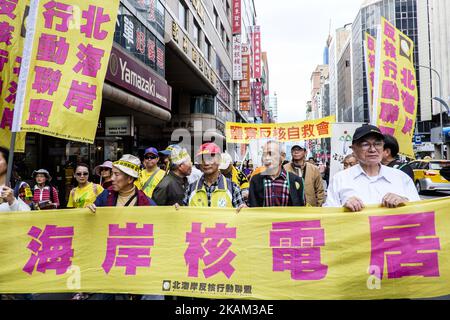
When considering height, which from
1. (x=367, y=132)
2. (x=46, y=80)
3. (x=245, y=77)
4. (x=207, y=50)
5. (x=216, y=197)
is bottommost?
(x=216, y=197)

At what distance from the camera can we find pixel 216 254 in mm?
2984

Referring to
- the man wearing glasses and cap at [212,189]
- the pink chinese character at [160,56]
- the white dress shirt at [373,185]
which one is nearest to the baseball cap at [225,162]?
the man wearing glasses and cap at [212,189]

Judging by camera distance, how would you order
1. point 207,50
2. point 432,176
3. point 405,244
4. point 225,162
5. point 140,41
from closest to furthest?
point 405,244, point 225,162, point 140,41, point 432,176, point 207,50

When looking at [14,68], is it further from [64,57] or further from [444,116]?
[444,116]

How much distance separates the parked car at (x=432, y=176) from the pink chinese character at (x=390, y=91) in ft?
35.2

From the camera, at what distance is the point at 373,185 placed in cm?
289

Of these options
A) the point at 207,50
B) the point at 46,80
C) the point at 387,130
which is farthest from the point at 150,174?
the point at 207,50

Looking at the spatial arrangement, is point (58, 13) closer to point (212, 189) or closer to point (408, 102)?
point (212, 189)

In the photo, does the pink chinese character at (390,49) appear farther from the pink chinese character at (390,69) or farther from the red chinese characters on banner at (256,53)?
the red chinese characters on banner at (256,53)

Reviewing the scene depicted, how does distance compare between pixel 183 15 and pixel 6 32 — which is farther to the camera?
pixel 183 15

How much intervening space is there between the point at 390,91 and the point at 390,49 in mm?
689

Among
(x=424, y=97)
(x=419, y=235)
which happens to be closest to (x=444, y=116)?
(x=424, y=97)

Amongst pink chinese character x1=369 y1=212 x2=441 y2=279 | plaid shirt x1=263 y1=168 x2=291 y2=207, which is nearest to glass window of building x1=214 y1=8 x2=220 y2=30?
plaid shirt x1=263 y1=168 x2=291 y2=207

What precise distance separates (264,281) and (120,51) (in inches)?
359
